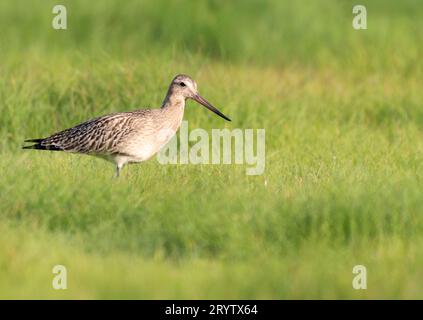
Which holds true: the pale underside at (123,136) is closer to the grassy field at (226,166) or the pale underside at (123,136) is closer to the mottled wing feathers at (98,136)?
the mottled wing feathers at (98,136)

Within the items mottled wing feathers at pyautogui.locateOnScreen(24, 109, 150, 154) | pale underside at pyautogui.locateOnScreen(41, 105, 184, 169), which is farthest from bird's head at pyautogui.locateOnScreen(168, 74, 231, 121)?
mottled wing feathers at pyautogui.locateOnScreen(24, 109, 150, 154)

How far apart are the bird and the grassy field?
16cm

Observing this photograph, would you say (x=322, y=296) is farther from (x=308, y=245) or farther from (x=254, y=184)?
(x=254, y=184)

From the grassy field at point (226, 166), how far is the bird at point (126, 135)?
16cm

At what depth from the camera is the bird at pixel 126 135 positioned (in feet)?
28.8

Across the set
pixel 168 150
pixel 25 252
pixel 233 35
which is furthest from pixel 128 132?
pixel 233 35

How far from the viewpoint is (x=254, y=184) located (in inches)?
316

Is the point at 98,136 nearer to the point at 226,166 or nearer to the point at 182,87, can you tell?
the point at 182,87

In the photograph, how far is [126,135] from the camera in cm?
876

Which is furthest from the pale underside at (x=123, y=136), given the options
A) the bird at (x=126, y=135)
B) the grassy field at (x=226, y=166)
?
the grassy field at (x=226, y=166)

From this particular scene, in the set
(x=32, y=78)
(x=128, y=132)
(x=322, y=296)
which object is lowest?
(x=322, y=296)

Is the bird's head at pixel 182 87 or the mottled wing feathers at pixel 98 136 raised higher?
the bird's head at pixel 182 87

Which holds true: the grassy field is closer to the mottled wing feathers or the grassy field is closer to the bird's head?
the mottled wing feathers

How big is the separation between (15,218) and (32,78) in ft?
13.4
